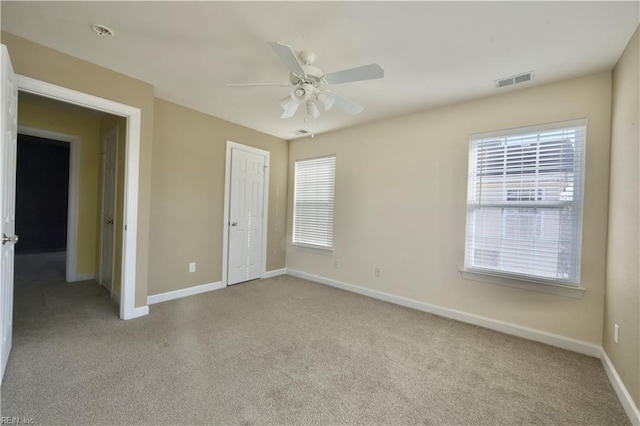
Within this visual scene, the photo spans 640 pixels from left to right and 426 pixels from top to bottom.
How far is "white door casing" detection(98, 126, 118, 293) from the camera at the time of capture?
3.76 m

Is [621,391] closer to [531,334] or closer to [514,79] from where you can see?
[531,334]

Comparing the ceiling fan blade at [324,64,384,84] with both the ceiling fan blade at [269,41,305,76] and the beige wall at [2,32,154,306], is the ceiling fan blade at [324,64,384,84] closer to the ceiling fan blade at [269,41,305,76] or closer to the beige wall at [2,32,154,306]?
the ceiling fan blade at [269,41,305,76]

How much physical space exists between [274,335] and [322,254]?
6.72ft

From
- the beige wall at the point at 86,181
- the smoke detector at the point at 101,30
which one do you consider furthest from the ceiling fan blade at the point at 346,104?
the beige wall at the point at 86,181

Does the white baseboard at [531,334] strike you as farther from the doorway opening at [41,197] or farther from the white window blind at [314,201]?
the doorway opening at [41,197]

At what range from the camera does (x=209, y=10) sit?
184 cm

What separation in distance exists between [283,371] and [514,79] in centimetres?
331

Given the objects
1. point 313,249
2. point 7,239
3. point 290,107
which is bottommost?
point 313,249

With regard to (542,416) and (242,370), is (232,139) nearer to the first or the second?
(242,370)

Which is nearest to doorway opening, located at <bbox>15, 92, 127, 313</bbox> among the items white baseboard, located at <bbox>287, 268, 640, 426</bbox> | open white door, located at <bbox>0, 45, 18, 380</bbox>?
open white door, located at <bbox>0, 45, 18, 380</bbox>

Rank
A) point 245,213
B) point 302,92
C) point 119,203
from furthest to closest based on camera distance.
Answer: point 245,213
point 119,203
point 302,92

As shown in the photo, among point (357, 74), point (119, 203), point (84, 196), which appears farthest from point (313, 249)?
point (84, 196)

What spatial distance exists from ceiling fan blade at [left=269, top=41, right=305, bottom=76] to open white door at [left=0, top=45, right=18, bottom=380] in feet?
5.59

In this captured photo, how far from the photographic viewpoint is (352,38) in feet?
6.86
